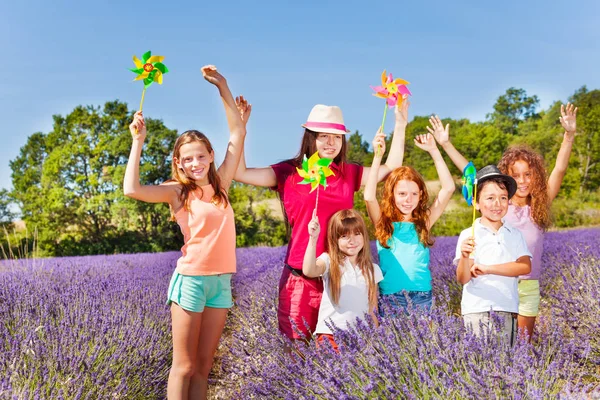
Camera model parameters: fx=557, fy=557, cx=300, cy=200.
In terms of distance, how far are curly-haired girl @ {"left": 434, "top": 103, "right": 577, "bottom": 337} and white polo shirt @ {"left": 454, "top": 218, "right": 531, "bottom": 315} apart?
17.3 inches

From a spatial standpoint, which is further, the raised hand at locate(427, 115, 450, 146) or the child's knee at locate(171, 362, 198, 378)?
the raised hand at locate(427, 115, 450, 146)

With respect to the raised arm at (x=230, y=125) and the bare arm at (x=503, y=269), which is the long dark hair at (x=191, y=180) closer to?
the raised arm at (x=230, y=125)

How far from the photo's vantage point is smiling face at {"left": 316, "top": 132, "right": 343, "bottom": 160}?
2701 mm

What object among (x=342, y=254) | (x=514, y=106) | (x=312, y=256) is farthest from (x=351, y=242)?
(x=514, y=106)

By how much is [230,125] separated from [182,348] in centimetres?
106

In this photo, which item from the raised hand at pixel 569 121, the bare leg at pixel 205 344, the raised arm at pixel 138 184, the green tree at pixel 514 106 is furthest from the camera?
the green tree at pixel 514 106

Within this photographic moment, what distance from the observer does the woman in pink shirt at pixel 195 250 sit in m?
2.37

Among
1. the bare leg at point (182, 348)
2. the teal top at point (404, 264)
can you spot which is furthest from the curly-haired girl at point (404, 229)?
the bare leg at point (182, 348)

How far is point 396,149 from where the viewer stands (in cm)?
286

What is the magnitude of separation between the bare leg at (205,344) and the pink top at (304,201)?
422 millimetres

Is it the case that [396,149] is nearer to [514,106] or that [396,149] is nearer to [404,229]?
[404,229]

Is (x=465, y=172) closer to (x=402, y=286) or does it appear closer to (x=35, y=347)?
(x=402, y=286)

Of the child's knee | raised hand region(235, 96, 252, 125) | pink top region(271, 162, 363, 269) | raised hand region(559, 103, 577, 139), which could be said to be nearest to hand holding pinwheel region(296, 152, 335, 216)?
pink top region(271, 162, 363, 269)

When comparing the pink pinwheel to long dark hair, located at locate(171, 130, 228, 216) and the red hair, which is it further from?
long dark hair, located at locate(171, 130, 228, 216)
